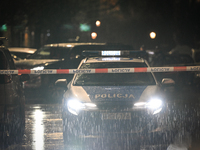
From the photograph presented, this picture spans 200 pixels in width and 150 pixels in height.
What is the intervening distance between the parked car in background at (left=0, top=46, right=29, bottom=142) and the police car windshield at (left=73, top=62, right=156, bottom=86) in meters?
1.03

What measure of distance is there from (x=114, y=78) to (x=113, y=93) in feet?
3.89

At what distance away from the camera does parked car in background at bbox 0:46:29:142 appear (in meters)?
8.44

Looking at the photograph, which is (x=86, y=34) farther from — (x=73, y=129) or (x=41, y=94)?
(x=73, y=129)

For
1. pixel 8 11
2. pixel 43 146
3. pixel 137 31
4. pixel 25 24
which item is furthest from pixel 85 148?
pixel 137 31

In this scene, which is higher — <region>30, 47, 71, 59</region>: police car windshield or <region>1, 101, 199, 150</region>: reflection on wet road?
<region>30, 47, 71, 59</region>: police car windshield

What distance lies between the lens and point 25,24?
32.7 metres

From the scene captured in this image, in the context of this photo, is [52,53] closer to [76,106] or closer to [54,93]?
[54,93]

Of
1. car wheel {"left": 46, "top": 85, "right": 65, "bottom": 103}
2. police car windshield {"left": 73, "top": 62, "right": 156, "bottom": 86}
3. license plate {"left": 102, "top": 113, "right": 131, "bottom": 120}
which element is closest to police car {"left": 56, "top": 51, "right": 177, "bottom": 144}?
license plate {"left": 102, "top": 113, "right": 131, "bottom": 120}

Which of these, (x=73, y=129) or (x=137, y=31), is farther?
(x=137, y=31)

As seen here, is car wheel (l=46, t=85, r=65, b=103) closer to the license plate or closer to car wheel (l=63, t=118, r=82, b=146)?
car wheel (l=63, t=118, r=82, b=146)

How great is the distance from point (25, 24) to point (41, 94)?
54.0 feet

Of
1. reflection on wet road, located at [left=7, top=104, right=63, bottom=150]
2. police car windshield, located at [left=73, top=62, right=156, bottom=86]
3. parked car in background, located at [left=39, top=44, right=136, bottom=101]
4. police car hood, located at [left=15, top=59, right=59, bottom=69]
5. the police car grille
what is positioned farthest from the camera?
police car hood, located at [left=15, top=59, right=59, bottom=69]

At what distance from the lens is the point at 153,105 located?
8.09m

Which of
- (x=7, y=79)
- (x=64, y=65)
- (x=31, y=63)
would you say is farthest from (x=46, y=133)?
(x=31, y=63)
